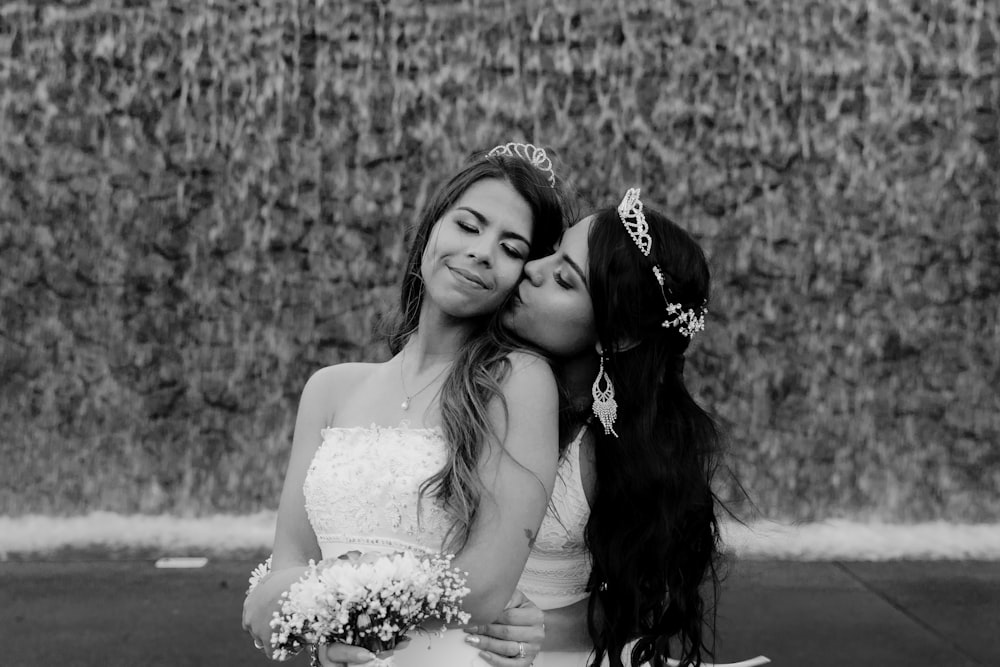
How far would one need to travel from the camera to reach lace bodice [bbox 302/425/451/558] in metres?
2.31

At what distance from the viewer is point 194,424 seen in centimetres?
721

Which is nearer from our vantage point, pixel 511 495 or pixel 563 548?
pixel 511 495

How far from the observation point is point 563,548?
2.82 meters

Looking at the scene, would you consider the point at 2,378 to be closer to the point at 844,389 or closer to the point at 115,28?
the point at 115,28

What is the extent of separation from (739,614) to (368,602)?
380 cm

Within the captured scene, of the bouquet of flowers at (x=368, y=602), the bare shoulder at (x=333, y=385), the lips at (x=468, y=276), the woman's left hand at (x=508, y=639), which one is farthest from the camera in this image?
the bare shoulder at (x=333, y=385)

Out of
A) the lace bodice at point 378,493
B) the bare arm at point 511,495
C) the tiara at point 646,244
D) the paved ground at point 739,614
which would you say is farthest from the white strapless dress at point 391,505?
the paved ground at point 739,614

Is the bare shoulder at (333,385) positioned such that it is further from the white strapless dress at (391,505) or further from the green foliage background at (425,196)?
the green foliage background at (425,196)


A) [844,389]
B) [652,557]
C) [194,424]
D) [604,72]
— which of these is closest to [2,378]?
[194,424]

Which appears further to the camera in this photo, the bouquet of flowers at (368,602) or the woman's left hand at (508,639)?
the woman's left hand at (508,639)

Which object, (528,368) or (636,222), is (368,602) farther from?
(636,222)

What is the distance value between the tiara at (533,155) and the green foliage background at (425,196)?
460cm

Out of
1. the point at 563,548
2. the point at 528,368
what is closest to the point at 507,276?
the point at 528,368

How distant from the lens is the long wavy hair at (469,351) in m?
2.26
